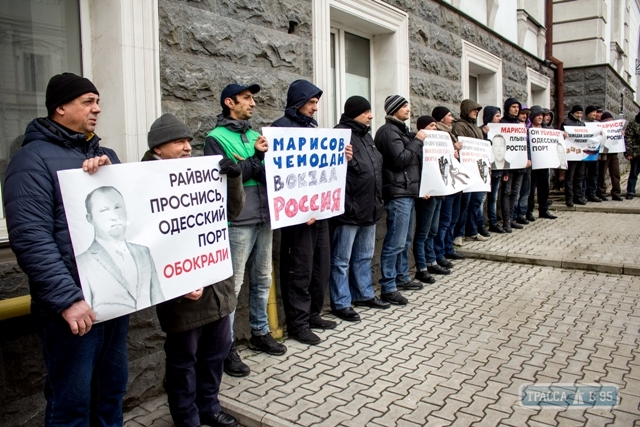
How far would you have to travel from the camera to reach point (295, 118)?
4.51 metres

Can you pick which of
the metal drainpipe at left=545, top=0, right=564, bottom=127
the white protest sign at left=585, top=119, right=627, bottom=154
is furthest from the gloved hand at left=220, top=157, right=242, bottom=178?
the metal drainpipe at left=545, top=0, right=564, bottom=127

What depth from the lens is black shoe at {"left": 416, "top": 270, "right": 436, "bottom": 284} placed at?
630 cm

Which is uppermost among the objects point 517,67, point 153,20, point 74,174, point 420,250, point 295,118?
point 517,67

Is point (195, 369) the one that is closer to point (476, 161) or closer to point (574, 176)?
point (476, 161)

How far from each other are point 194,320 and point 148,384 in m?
1.03

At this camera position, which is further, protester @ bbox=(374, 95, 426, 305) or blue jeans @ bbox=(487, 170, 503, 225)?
blue jeans @ bbox=(487, 170, 503, 225)

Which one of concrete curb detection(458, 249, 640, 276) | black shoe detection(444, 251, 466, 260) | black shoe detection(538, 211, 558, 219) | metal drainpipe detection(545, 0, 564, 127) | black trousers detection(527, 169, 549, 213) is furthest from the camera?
metal drainpipe detection(545, 0, 564, 127)

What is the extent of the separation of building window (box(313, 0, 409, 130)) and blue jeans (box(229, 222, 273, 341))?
6.95 ft

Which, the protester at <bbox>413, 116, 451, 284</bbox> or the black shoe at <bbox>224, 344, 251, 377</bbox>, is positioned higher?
the protester at <bbox>413, 116, 451, 284</bbox>

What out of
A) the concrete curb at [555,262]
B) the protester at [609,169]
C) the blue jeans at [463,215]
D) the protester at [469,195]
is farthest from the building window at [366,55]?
the protester at [609,169]

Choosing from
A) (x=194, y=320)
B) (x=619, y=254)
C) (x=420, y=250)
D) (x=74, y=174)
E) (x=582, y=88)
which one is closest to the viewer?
(x=74, y=174)

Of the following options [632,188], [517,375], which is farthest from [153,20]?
[632,188]

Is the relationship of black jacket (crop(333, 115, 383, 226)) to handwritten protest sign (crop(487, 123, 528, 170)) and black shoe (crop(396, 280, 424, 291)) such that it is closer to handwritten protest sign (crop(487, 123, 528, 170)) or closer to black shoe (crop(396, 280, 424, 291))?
black shoe (crop(396, 280, 424, 291))

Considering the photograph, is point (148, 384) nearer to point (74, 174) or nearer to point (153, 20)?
point (74, 174)
